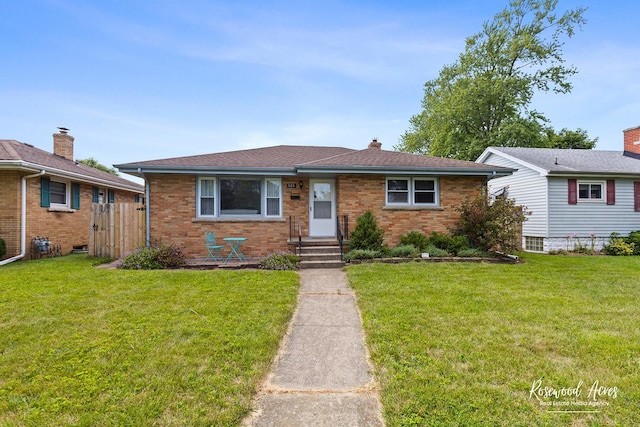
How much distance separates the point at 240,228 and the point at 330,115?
1357 cm

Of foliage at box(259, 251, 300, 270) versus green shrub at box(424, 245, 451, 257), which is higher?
green shrub at box(424, 245, 451, 257)

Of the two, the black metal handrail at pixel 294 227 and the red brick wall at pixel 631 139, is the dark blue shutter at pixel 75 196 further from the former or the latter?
the red brick wall at pixel 631 139

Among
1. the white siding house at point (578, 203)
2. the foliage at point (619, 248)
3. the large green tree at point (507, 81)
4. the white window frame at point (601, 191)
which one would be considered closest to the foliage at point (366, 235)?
the white siding house at point (578, 203)

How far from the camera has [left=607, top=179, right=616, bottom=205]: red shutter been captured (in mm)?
12758

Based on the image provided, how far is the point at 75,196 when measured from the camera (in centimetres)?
1208

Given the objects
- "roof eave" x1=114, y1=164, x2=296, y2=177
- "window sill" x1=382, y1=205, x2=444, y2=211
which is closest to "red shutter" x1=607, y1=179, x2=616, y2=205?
"window sill" x1=382, y1=205, x2=444, y2=211

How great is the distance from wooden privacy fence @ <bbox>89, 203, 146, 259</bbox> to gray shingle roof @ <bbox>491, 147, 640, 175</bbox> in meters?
15.5

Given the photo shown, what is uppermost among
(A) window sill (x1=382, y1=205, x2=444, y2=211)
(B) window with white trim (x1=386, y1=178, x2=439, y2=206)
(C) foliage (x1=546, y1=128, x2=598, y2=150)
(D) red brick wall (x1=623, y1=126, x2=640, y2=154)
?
(C) foliage (x1=546, y1=128, x2=598, y2=150)

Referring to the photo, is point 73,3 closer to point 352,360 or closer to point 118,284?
point 118,284

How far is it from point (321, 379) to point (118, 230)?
9838 mm

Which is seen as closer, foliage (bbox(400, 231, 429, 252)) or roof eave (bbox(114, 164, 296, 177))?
roof eave (bbox(114, 164, 296, 177))

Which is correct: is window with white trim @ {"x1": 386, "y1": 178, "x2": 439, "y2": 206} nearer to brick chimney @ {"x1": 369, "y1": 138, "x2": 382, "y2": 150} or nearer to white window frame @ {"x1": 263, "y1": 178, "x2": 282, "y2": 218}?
white window frame @ {"x1": 263, "y1": 178, "x2": 282, "y2": 218}

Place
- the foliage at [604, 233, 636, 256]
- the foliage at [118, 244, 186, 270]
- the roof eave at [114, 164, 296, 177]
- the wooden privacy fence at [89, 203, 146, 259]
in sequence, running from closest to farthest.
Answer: the foliage at [118, 244, 186, 270], the roof eave at [114, 164, 296, 177], the wooden privacy fence at [89, 203, 146, 259], the foliage at [604, 233, 636, 256]

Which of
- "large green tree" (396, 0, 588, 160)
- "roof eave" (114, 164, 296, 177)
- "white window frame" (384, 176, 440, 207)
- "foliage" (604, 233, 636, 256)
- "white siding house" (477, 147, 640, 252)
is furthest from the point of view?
"large green tree" (396, 0, 588, 160)
